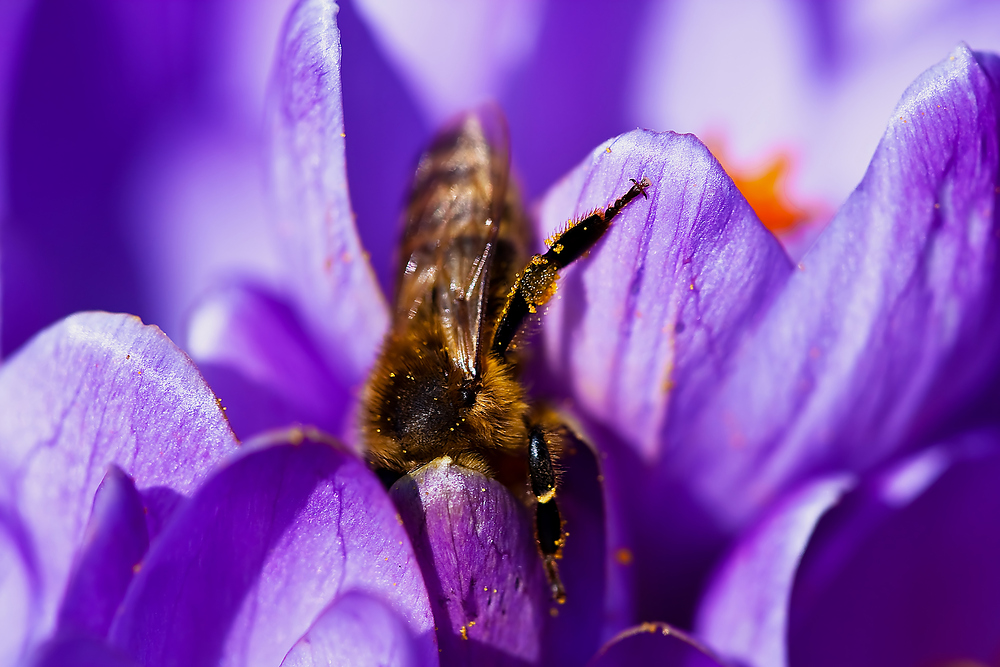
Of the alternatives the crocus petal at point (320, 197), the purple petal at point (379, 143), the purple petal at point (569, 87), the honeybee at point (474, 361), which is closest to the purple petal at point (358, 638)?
the honeybee at point (474, 361)

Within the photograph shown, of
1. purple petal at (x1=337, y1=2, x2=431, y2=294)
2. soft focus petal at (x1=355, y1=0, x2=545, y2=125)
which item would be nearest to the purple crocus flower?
purple petal at (x1=337, y1=2, x2=431, y2=294)

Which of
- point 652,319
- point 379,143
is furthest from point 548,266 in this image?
point 379,143

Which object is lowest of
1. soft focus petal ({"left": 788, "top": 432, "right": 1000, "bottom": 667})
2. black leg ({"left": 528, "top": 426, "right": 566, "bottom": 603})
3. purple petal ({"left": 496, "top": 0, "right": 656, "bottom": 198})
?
soft focus petal ({"left": 788, "top": 432, "right": 1000, "bottom": 667})

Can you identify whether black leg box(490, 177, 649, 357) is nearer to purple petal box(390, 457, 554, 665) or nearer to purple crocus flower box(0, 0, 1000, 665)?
purple crocus flower box(0, 0, 1000, 665)

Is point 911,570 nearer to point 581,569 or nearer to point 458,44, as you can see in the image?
point 581,569

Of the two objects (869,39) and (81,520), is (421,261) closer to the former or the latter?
(81,520)

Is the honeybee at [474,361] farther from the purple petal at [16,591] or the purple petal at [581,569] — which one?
the purple petal at [16,591]

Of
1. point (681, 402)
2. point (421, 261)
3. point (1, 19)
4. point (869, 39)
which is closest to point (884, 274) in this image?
point (681, 402)
